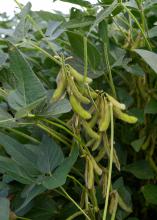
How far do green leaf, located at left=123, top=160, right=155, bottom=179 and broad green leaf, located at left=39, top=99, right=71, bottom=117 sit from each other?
0.17 meters

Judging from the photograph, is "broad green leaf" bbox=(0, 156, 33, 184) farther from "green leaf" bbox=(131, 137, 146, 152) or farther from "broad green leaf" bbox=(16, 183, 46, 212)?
"green leaf" bbox=(131, 137, 146, 152)

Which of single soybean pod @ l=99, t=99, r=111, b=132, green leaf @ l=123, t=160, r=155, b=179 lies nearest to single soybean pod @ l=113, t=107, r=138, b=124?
single soybean pod @ l=99, t=99, r=111, b=132

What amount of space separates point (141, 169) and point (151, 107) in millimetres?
85

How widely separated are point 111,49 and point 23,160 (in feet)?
0.79

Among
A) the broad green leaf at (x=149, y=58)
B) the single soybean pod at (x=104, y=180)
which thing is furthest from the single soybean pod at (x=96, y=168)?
the broad green leaf at (x=149, y=58)

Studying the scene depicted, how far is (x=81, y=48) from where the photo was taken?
1.76 feet

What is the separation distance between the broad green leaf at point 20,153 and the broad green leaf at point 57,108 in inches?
2.1

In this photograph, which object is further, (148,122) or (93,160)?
(148,122)

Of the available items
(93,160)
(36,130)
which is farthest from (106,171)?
(36,130)

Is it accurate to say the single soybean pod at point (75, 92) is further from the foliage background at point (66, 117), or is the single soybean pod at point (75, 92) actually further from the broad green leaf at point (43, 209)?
the broad green leaf at point (43, 209)

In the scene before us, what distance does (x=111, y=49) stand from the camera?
64 cm

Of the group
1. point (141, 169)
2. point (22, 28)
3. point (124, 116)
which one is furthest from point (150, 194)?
point (22, 28)

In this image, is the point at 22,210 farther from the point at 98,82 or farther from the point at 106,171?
the point at 98,82

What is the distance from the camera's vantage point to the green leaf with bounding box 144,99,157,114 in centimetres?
57
